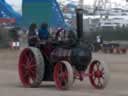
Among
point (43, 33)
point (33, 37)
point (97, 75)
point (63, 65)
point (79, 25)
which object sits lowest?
point (97, 75)

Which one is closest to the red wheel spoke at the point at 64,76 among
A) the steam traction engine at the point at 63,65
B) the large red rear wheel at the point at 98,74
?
the steam traction engine at the point at 63,65

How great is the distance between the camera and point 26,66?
58.7 feet

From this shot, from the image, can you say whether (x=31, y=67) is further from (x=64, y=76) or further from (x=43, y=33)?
(x=64, y=76)

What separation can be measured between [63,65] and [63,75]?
0.93 ft

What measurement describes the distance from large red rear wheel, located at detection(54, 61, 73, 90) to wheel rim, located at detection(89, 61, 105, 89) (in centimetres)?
97

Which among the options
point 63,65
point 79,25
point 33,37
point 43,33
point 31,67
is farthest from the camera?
point 43,33

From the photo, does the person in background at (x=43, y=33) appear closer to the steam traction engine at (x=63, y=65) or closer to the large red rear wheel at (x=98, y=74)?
the steam traction engine at (x=63, y=65)

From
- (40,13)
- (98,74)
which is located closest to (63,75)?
(98,74)

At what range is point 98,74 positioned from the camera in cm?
1692

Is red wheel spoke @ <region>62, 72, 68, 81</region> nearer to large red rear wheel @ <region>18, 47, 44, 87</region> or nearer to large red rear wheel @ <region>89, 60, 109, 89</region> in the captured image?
large red rear wheel @ <region>18, 47, 44, 87</region>

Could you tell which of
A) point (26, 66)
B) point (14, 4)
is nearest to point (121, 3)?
point (14, 4)

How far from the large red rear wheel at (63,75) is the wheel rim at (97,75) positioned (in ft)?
3.20

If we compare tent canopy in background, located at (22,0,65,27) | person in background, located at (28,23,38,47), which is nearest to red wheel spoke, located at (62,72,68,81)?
person in background, located at (28,23,38,47)

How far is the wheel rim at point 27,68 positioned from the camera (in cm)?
1755
